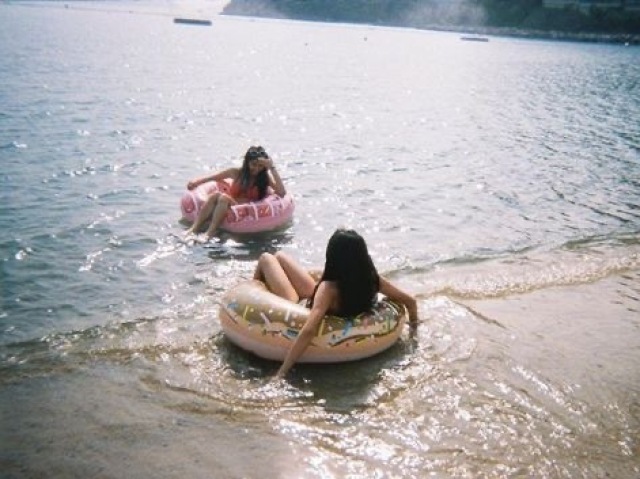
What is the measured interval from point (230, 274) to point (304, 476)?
13.8 feet

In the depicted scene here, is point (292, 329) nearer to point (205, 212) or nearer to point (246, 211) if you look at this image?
point (246, 211)

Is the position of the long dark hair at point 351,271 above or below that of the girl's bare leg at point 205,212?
above

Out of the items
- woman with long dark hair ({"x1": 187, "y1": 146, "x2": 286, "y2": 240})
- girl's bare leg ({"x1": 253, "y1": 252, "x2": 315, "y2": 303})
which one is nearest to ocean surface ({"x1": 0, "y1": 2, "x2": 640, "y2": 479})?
woman with long dark hair ({"x1": 187, "y1": 146, "x2": 286, "y2": 240})

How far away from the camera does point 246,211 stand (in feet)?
30.6

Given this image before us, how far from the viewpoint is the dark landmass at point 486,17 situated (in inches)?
4107

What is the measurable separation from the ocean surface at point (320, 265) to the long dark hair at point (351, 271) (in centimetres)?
64

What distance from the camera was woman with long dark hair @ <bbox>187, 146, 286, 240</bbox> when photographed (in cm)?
922

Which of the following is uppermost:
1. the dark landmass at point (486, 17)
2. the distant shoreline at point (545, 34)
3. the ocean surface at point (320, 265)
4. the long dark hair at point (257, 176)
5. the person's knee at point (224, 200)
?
the dark landmass at point (486, 17)

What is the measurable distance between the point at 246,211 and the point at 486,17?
139m

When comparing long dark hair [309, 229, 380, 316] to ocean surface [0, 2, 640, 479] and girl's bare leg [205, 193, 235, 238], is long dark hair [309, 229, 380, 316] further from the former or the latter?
girl's bare leg [205, 193, 235, 238]

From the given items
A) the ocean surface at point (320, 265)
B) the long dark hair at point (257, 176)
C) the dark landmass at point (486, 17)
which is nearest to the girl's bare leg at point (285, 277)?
the ocean surface at point (320, 265)

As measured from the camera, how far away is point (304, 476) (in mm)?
4246

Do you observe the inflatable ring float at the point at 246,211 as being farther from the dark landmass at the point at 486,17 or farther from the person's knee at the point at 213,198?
the dark landmass at the point at 486,17

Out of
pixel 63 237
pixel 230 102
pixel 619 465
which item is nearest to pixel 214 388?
pixel 619 465
